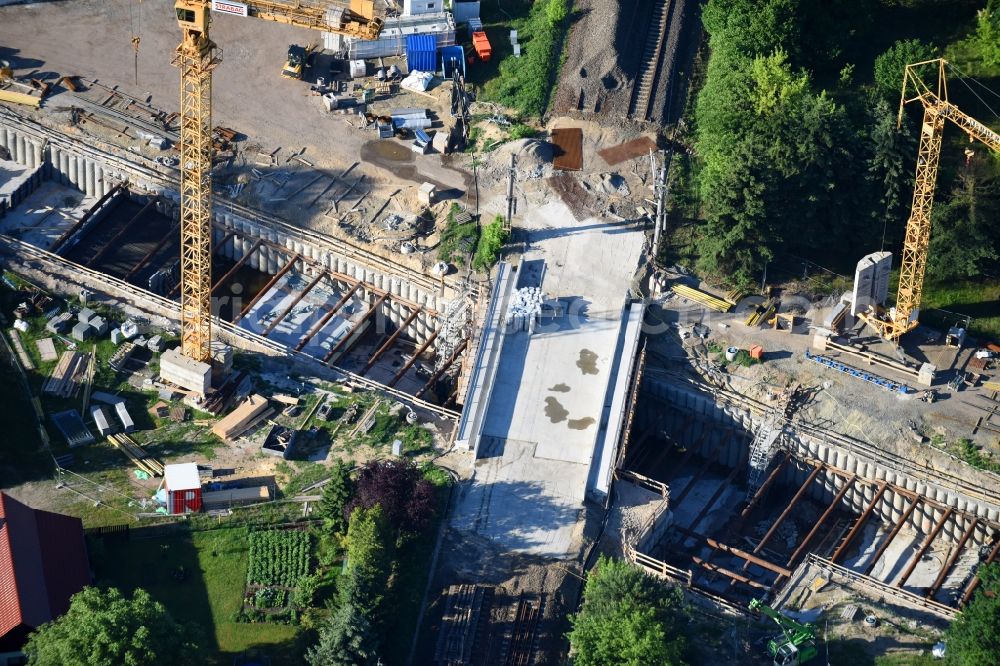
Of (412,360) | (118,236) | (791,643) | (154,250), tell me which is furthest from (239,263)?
(791,643)

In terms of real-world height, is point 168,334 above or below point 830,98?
below

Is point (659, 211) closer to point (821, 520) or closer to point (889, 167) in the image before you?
point (889, 167)

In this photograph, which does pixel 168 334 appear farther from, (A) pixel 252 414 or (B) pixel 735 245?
(B) pixel 735 245

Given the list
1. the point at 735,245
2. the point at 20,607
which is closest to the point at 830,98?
the point at 735,245

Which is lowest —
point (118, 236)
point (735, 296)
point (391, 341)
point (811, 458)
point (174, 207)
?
point (811, 458)

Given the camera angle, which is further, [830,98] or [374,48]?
[374,48]

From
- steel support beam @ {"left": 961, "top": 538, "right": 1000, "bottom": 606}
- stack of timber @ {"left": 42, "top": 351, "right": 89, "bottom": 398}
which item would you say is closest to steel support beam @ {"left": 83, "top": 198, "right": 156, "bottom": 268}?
stack of timber @ {"left": 42, "top": 351, "right": 89, "bottom": 398}

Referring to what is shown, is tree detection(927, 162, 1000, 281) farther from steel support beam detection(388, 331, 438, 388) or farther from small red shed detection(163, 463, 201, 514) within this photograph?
small red shed detection(163, 463, 201, 514)
